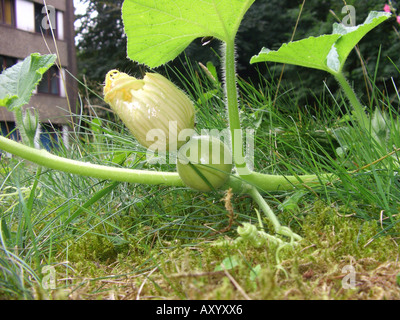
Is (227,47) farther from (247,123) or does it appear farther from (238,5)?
(247,123)

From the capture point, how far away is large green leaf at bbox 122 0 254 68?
37.2 inches

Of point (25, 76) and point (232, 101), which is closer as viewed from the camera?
point (232, 101)

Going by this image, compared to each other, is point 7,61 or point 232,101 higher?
point 7,61

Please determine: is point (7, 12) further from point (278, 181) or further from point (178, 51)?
point (278, 181)

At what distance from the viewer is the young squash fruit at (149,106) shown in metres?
0.90

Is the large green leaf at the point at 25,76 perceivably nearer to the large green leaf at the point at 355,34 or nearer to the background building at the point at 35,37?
the large green leaf at the point at 355,34

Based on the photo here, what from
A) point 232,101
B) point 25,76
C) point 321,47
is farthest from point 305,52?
point 25,76

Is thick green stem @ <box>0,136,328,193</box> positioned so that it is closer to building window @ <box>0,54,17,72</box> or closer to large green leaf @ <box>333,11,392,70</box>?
large green leaf @ <box>333,11,392,70</box>

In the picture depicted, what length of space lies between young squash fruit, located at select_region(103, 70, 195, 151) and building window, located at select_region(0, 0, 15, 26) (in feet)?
35.8

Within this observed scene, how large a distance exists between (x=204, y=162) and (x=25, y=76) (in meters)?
0.57

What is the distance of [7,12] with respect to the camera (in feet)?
33.9

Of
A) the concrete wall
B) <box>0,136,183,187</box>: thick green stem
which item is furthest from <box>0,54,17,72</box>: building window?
<box>0,136,183,187</box>: thick green stem

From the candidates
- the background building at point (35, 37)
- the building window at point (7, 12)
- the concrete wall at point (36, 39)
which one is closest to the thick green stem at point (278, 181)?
the background building at point (35, 37)
